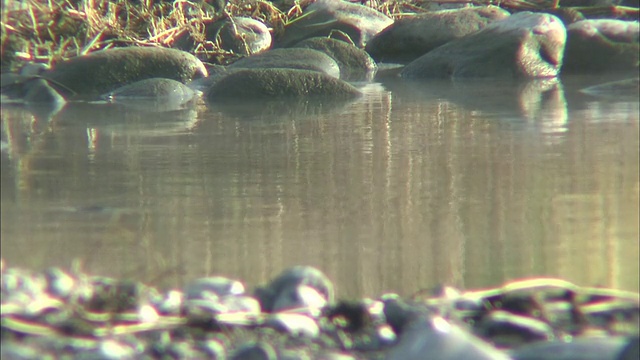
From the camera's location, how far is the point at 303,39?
12516 mm

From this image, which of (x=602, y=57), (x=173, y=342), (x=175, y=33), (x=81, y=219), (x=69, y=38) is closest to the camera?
(x=173, y=342)

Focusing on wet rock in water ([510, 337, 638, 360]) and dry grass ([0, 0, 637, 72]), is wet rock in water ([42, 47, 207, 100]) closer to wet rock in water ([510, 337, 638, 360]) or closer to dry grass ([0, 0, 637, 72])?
dry grass ([0, 0, 637, 72])

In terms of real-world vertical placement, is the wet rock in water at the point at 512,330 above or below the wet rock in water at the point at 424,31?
below

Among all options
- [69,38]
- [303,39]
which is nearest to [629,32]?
[303,39]

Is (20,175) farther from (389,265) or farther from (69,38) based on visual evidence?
(69,38)

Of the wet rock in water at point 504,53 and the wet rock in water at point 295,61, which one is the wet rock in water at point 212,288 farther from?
the wet rock in water at point 504,53

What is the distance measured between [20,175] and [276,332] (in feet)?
8.08

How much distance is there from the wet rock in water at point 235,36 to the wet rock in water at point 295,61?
1378 millimetres

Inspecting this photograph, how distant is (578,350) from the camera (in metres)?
2.22

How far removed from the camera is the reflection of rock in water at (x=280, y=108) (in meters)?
7.05

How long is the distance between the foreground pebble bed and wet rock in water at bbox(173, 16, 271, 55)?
929cm

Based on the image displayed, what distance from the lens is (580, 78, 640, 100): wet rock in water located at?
7.43 meters

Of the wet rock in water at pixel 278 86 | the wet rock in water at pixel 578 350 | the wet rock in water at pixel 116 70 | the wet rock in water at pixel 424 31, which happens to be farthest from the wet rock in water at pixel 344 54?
the wet rock in water at pixel 578 350

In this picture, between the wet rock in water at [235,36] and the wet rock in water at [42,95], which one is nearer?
the wet rock in water at [42,95]
